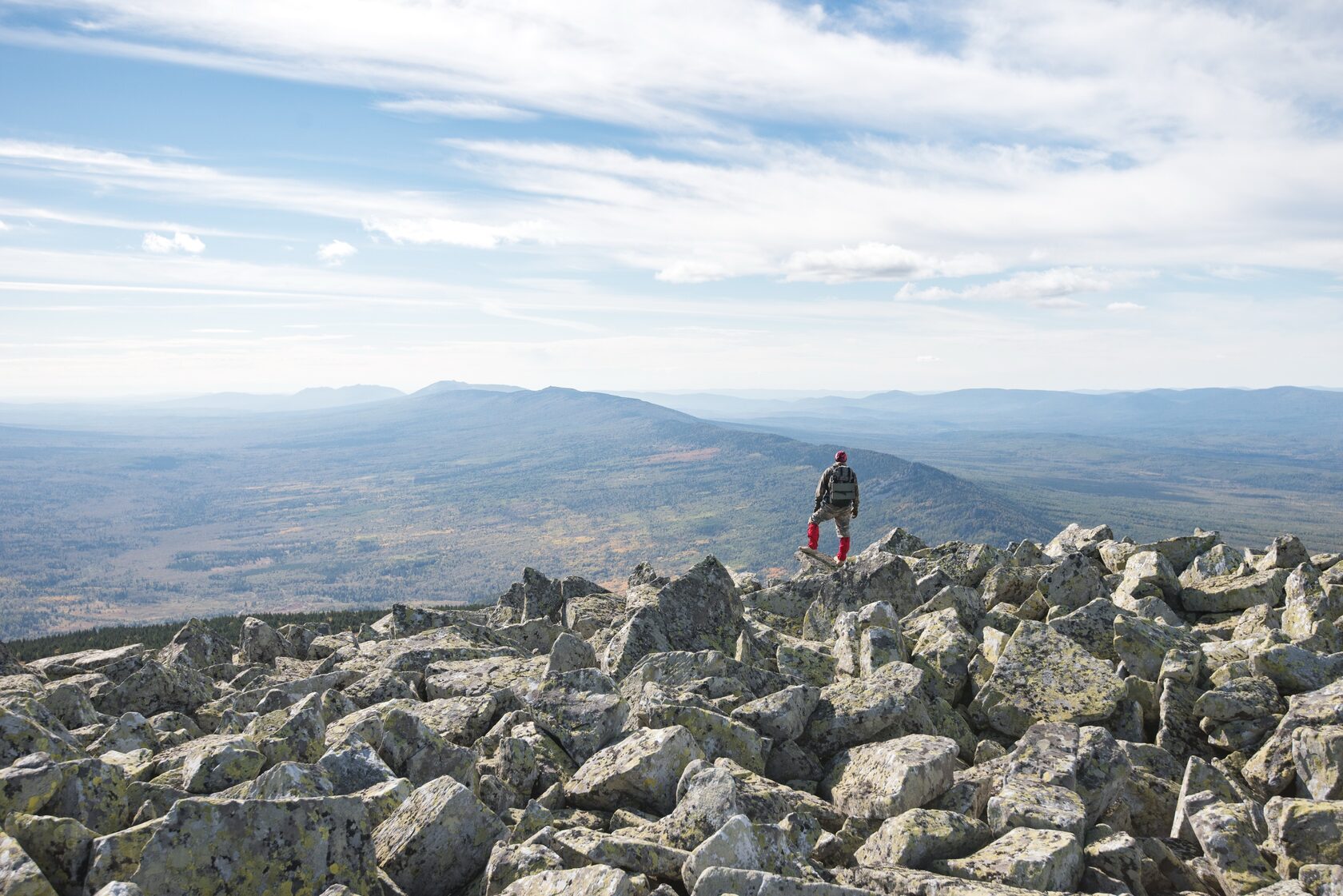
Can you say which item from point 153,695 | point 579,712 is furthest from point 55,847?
point 153,695

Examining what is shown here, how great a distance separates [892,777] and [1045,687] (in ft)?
14.9

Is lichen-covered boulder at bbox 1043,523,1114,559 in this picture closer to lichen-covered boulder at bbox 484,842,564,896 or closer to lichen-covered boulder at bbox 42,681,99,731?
lichen-covered boulder at bbox 484,842,564,896

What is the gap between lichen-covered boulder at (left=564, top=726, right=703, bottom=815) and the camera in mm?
9336

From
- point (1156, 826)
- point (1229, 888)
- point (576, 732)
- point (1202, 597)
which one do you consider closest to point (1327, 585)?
point (1202, 597)

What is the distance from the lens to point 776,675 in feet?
44.3

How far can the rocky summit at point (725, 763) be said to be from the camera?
746cm

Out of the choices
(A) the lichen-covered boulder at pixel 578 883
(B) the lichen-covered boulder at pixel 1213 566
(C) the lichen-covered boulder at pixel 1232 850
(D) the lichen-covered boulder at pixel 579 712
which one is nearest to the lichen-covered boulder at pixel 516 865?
(A) the lichen-covered boulder at pixel 578 883

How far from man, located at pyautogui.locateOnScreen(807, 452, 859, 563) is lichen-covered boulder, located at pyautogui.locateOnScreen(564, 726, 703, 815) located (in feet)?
60.9

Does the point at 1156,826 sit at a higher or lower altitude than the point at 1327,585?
lower

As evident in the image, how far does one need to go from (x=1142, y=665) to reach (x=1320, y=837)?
5574mm

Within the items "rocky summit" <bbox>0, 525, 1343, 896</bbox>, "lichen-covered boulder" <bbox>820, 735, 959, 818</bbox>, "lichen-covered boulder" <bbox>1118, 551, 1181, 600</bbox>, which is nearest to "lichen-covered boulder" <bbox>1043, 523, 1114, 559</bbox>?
"lichen-covered boulder" <bbox>1118, 551, 1181, 600</bbox>

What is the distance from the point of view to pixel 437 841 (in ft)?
26.6

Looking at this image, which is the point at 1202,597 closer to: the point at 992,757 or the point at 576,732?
the point at 992,757

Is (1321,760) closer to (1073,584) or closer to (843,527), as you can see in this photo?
(1073,584)
